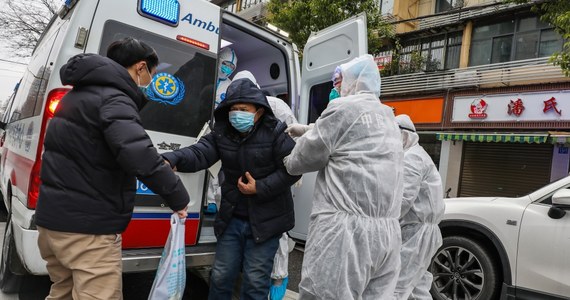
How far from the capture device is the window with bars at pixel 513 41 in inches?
491

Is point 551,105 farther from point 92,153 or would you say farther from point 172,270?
point 92,153

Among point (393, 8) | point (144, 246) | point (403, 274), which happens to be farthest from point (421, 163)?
point (393, 8)

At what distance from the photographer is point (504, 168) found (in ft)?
42.3

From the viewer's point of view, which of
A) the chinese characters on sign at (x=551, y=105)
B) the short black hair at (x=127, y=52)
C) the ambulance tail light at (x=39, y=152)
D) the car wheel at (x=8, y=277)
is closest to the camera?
the short black hair at (x=127, y=52)

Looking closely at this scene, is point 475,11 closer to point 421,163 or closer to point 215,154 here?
point 421,163

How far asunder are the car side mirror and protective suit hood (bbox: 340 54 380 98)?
218 cm

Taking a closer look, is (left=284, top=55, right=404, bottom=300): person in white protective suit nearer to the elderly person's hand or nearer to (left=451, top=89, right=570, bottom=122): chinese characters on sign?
the elderly person's hand

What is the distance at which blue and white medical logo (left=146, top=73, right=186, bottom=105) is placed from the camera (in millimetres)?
2695

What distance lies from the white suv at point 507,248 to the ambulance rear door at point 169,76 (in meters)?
2.68

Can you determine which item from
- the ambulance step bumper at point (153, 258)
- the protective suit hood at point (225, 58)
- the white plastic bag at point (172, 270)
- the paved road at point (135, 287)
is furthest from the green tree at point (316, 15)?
the white plastic bag at point (172, 270)

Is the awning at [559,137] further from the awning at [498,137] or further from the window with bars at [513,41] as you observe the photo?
the window with bars at [513,41]

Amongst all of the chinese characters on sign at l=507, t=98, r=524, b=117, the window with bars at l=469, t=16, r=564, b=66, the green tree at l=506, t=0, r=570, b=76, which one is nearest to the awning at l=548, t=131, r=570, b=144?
the chinese characters on sign at l=507, t=98, r=524, b=117

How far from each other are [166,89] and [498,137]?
11495 mm

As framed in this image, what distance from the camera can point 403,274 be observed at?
2.97 meters
